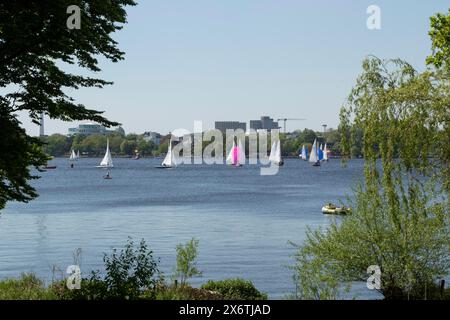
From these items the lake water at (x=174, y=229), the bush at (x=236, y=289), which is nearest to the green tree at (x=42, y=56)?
the bush at (x=236, y=289)

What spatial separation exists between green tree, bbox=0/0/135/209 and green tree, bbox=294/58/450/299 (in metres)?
9.38

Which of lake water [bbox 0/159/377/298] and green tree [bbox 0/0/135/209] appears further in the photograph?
lake water [bbox 0/159/377/298]

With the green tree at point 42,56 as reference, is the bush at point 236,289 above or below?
→ below

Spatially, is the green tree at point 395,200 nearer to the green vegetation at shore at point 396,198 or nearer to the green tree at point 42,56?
the green vegetation at shore at point 396,198

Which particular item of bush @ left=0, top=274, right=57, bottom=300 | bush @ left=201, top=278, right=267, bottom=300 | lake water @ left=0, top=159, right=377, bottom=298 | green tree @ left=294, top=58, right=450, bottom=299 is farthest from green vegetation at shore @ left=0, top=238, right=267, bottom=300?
lake water @ left=0, top=159, right=377, bottom=298

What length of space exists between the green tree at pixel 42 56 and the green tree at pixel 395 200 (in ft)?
30.8

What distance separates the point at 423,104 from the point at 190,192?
407 feet

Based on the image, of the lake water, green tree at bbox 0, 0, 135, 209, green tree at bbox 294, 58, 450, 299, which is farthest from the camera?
the lake water

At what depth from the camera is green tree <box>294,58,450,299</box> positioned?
22750 mm

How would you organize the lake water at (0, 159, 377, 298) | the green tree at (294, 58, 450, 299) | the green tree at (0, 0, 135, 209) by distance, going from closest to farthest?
the green tree at (0, 0, 135, 209), the green tree at (294, 58, 450, 299), the lake water at (0, 159, 377, 298)

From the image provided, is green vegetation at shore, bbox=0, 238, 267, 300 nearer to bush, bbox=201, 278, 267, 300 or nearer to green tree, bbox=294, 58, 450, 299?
bush, bbox=201, 278, 267, 300

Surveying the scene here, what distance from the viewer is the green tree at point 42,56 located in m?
17.6

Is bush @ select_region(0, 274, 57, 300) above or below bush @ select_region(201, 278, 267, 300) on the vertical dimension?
above
